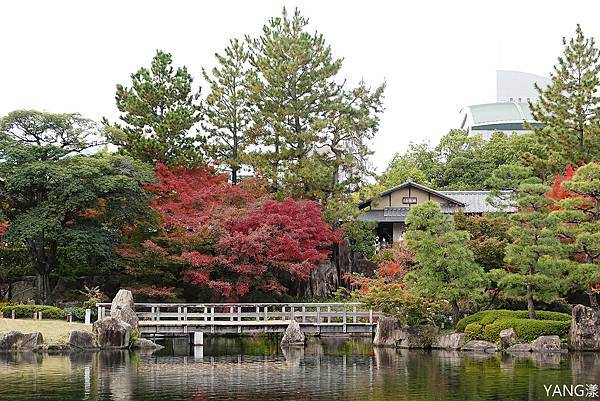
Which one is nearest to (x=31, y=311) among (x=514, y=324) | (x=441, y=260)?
(x=441, y=260)

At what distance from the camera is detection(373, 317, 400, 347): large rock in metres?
30.8

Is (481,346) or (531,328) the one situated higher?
(531,328)

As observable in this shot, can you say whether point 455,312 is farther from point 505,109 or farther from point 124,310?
point 505,109

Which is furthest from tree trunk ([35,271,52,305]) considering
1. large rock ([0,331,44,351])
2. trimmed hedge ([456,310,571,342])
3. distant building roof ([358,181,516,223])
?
distant building roof ([358,181,516,223])

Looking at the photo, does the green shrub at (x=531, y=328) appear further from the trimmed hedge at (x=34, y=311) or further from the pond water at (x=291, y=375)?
the trimmed hedge at (x=34, y=311)

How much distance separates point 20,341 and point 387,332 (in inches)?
530

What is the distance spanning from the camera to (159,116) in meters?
40.3

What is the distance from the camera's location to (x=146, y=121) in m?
39.8

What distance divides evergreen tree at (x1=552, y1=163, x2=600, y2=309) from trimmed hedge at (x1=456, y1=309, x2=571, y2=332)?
131 cm

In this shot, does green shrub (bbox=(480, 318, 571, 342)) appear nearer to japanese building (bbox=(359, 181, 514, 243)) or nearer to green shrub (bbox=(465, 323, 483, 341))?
green shrub (bbox=(465, 323, 483, 341))

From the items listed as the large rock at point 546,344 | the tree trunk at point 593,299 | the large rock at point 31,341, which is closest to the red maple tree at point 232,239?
the large rock at point 31,341

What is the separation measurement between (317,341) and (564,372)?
16.0 meters

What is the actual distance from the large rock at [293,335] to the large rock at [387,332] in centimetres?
301

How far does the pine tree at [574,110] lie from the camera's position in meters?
38.2
